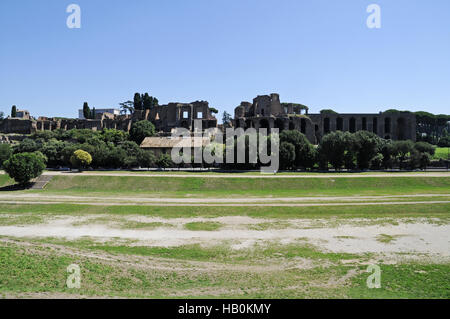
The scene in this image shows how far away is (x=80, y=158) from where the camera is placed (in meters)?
49.9

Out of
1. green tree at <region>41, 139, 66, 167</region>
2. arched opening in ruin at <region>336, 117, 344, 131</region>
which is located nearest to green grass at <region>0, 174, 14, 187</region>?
green tree at <region>41, 139, 66, 167</region>

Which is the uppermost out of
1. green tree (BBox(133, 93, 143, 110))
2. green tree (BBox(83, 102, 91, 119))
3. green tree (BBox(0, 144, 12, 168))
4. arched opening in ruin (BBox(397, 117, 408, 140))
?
green tree (BBox(133, 93, 143, 110))

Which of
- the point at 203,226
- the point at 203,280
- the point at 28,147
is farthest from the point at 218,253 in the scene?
the point at 28,147

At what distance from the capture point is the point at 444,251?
1464 cm

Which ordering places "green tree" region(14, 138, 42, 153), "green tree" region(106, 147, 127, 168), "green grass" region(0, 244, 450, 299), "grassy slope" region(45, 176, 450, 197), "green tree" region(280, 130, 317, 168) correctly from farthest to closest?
"green tree" region(14, 138, 42, 153) < "green tree" region(106, 147, 127, 168) < "green tree" region(280, 130, 317, 168) < "grassy slope" region(45, 176, 450, 197) < "green grass" region(0, 244, 450, 299)

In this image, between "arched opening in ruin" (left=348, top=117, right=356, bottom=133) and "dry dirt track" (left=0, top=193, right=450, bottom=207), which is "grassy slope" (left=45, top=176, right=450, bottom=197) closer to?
"dry dirt track" (left=0, top=193, right=450, bottom=207)

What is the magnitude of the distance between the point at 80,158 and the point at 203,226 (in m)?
36.6

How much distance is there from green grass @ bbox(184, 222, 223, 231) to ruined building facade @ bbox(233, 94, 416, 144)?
52.6 meters

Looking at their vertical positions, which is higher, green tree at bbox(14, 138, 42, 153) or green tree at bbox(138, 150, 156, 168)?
green tree at bbox(14, 138, 42, 153)

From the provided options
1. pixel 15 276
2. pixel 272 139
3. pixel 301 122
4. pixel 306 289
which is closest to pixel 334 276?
pixel 306 289

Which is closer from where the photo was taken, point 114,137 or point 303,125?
point 114,137

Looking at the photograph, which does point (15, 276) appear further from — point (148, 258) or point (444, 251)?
point (444, 251)

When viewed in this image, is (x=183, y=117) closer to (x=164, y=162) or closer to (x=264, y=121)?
(x=264, y=121)

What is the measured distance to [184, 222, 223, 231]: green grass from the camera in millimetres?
18984
